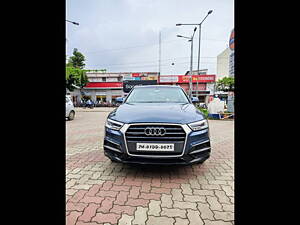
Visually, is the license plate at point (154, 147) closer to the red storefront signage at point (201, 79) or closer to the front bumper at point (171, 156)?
the front bumper at point (171, 156)

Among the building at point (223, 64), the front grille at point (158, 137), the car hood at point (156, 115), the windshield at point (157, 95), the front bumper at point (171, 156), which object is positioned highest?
the building at point (223, 64)

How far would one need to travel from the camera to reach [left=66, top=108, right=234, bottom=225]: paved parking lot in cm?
181

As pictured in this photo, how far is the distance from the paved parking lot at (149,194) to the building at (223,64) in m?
53.1

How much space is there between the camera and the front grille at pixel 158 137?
241 cm

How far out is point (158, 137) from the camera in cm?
241

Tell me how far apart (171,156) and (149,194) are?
0.55m

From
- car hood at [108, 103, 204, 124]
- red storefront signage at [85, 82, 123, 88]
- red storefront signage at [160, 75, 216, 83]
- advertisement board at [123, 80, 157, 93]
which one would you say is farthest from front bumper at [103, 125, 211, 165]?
red storefront signage at [85, 82, 123, 88]

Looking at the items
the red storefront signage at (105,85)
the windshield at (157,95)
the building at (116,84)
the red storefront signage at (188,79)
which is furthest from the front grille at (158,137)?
the red storefront signage at (105,85)

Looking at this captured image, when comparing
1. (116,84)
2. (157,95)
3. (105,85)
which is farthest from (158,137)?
(105,85)

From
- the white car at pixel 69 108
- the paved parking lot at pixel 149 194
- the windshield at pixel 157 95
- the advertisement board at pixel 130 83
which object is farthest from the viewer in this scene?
the advertisement board at pixel 130 83

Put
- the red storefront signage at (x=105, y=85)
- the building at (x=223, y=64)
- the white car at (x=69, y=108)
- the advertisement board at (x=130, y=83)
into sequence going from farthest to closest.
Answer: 1. the building at (x=223, y=64)
2. the red storefront signage at (x=105, y=85)
3. the advertisement board at (x=130, y=83)
4. the white car at (x=69, y=108)

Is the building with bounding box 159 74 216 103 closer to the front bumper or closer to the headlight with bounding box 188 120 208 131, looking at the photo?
the headlight with bounding box 188 120 208 131
